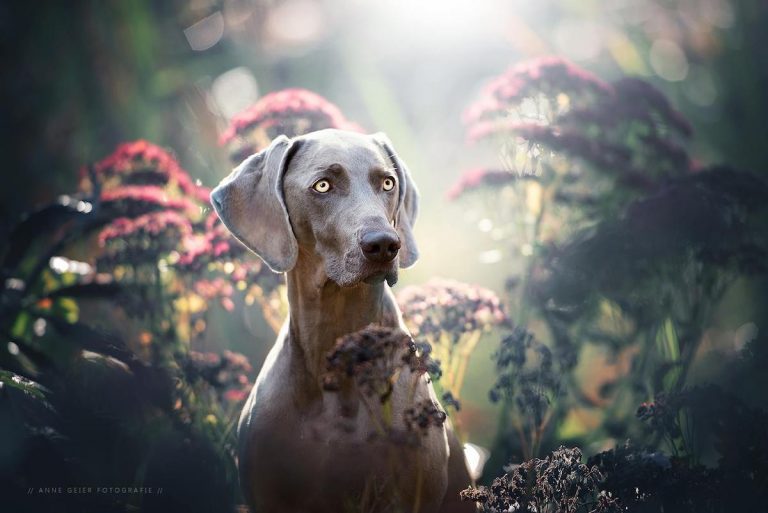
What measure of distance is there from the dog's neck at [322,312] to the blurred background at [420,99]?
1319mm

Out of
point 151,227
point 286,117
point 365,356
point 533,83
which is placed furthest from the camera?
point 533,83

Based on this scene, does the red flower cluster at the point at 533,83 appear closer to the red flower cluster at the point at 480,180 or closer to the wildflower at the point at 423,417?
the red flower cluster at the point at 480,180

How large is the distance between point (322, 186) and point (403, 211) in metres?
0.39

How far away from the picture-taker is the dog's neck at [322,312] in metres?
2.75

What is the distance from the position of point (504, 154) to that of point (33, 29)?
15.5 ft

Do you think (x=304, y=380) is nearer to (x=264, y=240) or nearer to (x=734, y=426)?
(x=264, y=240)

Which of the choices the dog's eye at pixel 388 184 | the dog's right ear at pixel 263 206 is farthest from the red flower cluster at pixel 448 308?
the dog's right ear at pixel 263 206

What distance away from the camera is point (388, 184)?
2.76 m

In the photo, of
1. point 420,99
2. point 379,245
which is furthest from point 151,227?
point 420,99

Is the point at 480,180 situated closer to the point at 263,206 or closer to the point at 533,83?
the point at 533,83

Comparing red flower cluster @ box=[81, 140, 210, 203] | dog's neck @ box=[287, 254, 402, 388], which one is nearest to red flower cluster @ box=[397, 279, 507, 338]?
dog's neck @ box=[287, 254, 402, 388]

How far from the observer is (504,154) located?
451 cm

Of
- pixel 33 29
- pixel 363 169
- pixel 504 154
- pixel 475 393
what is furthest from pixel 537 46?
pixel 363 169

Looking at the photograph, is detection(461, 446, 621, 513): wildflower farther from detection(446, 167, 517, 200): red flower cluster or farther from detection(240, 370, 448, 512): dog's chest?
detection(446, 167, 517, 200): red flower cluster
